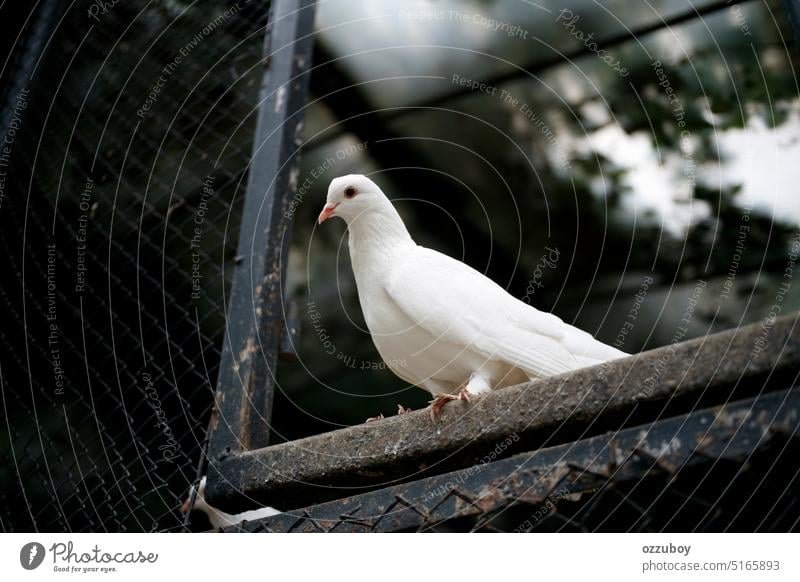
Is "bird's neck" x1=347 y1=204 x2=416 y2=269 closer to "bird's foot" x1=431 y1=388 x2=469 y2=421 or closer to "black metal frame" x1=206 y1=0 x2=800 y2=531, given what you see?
"black metal frame" x1=206 y1=0 x2=800 y2=531

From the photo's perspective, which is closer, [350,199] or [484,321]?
[484,321]

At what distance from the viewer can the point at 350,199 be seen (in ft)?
5.57

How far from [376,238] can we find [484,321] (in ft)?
1.07

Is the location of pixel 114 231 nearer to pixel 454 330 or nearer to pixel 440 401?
pixel 454 330

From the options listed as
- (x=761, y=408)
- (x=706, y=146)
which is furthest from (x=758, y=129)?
(x=761, y=408)

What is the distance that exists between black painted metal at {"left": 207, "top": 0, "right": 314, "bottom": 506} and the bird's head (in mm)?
151

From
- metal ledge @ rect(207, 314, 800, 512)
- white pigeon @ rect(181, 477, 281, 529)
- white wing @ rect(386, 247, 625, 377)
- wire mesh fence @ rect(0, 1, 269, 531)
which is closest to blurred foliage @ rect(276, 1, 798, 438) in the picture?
wire mesh fence @ rect(0, 1, 269, 531)

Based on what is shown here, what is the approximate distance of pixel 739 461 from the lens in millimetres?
1044

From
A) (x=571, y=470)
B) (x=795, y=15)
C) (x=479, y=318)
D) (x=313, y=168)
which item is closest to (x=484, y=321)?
(x=479, y=318)

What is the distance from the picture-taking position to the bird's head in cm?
Answer: 169

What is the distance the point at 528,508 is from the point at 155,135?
1754 millimetres

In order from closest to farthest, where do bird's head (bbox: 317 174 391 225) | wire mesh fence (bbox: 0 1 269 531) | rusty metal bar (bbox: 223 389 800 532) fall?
rusty metal bar (bbox: 223 389 800 532) < bird's head (bbox: 317 174 391 225) < wire mesh fence (bbox: 0 1 269 531)

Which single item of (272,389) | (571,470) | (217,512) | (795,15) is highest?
(795,15)

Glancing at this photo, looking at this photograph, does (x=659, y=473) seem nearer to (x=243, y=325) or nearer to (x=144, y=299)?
(x=243, y=325)
